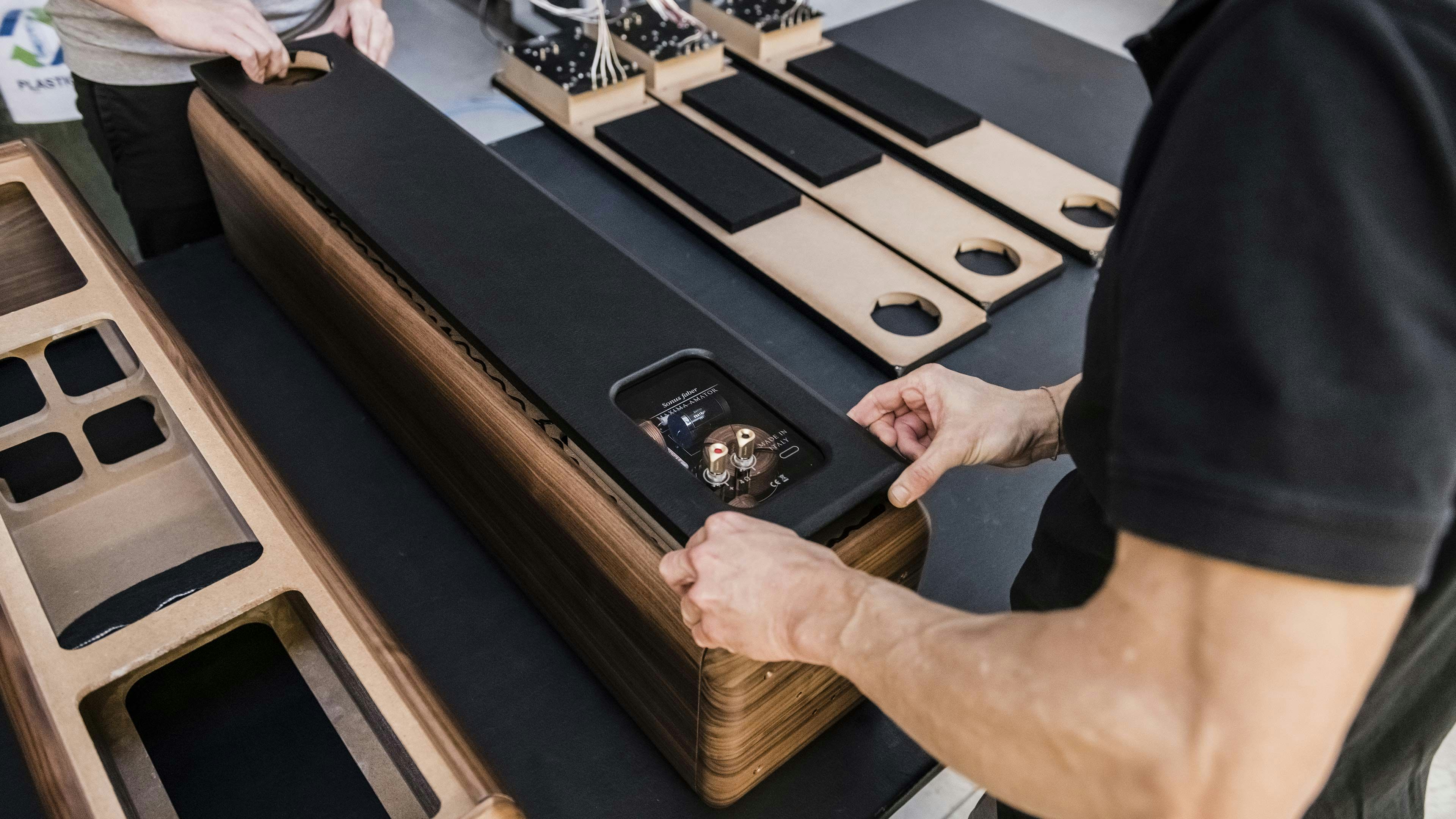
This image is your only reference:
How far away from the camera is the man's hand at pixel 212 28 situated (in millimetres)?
1130

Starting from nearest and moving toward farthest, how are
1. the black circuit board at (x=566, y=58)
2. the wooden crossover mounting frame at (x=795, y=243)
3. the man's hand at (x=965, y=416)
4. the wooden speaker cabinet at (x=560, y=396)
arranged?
the wooden speaker cabinet at (x=560, y=396) < the man's hand at (x=965, y=416) < the wooden crossover mounting frame at (x=795, y=243) < the black circuit board at (x=566, y=58)

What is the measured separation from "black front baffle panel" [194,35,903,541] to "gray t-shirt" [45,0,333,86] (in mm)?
176

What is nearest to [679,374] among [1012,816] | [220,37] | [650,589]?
[650,589]

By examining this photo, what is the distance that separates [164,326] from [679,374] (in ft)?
1.64

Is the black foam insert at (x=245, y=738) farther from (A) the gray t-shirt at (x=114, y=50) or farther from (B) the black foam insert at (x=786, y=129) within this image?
(B) the black foam insert at (x=786, y=129)

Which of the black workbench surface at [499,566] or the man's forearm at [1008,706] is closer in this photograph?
the man's forearm at [1008,706]

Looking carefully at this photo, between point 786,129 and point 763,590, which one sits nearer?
point 763,590

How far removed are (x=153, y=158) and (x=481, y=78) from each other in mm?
603

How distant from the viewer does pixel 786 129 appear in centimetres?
153

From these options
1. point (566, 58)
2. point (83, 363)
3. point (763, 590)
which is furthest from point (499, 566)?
point (566, 58)

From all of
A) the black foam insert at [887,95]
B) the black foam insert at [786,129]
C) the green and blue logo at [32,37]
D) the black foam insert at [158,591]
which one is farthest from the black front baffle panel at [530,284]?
the green and blue logo at [32,37]

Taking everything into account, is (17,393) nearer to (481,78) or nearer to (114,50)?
(114,50)

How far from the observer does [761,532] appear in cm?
63

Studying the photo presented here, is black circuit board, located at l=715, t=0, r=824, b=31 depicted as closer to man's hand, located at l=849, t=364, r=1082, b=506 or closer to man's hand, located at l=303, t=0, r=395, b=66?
man's hand, located at l=303, t=0, r=395, b=66
